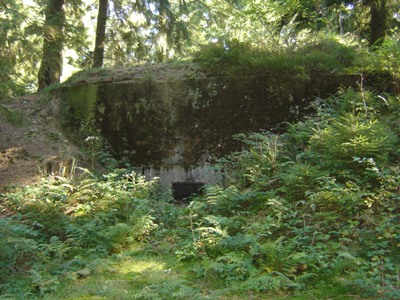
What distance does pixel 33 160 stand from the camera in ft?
28.0

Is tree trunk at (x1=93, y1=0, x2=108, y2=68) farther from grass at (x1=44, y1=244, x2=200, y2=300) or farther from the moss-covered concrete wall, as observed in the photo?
grass at (x1=44, y1=244, x2=200, y2=300)

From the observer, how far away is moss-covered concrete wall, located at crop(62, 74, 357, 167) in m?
9.60

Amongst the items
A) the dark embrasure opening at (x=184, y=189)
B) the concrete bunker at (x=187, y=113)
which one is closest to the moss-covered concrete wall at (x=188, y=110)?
the concrete bunker at (x=187, y=113)

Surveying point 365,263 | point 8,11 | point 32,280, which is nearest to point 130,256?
point 32,280

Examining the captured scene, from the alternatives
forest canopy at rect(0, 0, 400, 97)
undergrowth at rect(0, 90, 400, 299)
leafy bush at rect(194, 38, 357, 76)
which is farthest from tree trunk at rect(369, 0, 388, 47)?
undergrowth at rect(0, 90, 400, 299)

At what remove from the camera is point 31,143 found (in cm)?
907

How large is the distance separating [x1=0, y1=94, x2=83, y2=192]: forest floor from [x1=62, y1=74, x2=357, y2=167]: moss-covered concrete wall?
67 centimetres

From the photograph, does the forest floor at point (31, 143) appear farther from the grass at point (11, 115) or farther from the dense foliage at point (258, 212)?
the dense foliage at point (258, 212)

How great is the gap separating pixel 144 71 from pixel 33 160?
170 inches

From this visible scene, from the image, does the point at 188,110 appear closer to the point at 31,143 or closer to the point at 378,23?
the point at 31,143

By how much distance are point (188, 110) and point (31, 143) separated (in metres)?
4.22

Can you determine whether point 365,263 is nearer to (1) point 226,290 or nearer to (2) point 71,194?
(1) point 226,290

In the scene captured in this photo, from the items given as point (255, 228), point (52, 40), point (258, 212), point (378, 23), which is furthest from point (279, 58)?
point (52, 40)

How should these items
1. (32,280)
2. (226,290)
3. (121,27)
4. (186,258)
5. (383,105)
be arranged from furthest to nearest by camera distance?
(121,27) < (383,105) < (186,258) < (32,280) < (226,290)
